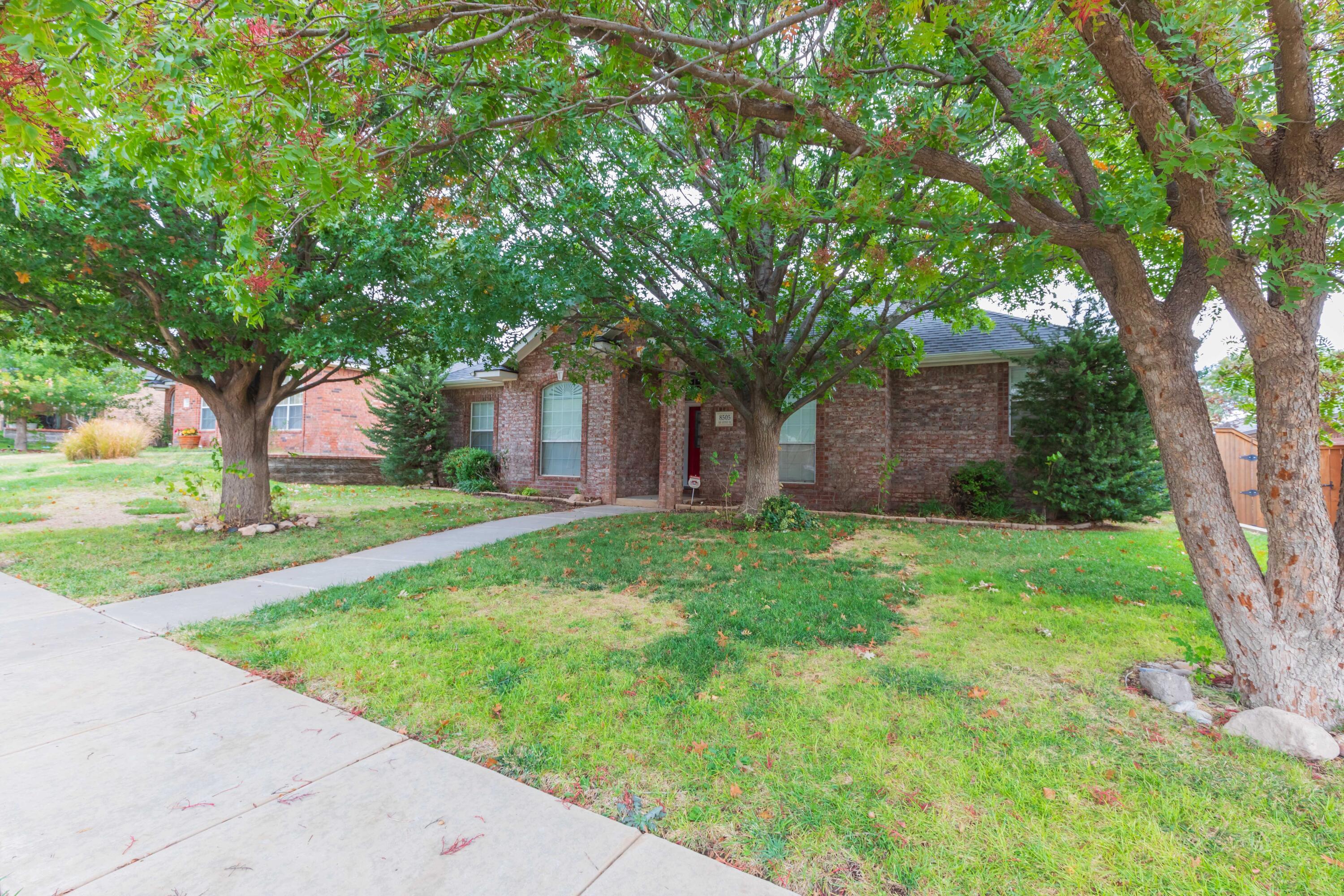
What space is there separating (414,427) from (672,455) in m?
7.98

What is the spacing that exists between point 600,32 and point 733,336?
506cm

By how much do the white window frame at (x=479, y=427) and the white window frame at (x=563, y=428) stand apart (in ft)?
7.10

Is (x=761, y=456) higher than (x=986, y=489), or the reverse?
(x=761, y=456)

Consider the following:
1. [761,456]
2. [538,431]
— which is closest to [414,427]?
[538,431]

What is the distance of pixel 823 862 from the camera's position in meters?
2.12

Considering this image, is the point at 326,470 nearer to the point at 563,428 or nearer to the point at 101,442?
the point at 563,428

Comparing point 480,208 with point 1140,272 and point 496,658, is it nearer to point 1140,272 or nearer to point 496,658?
point 496,658

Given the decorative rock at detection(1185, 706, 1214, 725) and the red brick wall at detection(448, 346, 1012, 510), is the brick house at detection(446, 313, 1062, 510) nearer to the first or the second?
the red brick wall at detection(448, 346, 1012, 510)

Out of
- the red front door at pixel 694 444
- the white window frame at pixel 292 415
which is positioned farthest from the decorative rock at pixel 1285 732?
the white window frame at pixel 292 415

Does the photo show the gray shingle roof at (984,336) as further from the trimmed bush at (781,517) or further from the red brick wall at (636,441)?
the red brick wall at (636,441)

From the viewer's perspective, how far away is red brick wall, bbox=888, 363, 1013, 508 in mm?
11398

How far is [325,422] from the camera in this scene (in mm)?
19812

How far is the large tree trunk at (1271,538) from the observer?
318 cm

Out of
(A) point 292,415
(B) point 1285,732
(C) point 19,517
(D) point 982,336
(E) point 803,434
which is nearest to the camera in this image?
(B) point 1285,732
